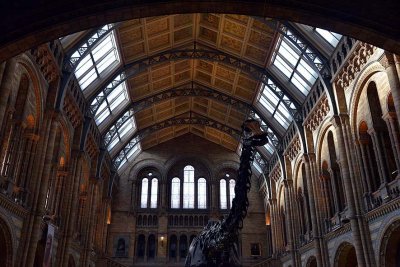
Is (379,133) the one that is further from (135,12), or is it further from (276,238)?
(276,238)

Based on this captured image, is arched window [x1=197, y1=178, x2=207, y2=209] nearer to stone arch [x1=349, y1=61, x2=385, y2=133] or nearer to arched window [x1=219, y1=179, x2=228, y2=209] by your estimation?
arched window [x1=219, y1=179, x2=228, y2=209]

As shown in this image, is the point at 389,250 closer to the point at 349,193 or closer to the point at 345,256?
the point at 349,193

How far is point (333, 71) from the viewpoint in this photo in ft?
68.5

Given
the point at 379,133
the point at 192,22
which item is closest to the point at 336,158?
the point at 379,133

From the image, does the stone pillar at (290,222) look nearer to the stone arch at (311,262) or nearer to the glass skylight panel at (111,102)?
the stone arch at (311,262)

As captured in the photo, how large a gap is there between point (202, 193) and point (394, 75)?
1053 inches

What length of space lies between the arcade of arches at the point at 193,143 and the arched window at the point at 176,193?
0.10 m

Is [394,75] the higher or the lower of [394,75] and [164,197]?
the lower

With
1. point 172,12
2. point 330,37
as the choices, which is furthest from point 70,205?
point 330,37

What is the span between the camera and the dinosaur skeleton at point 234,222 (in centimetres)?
1123

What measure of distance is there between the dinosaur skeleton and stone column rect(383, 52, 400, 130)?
253 inches

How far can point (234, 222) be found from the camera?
12.0m

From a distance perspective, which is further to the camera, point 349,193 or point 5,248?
point 349,193

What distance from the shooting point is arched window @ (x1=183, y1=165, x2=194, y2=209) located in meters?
38.8
